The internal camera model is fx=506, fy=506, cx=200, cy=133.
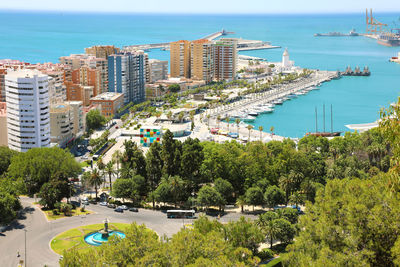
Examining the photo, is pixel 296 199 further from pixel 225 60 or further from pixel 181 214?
pixel 225 60

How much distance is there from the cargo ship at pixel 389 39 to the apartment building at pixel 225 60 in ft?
192

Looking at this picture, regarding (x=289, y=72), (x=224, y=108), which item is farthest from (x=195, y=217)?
(x=289, y=72)

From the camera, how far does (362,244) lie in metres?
13.0

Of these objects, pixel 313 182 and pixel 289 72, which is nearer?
pixel 313 182

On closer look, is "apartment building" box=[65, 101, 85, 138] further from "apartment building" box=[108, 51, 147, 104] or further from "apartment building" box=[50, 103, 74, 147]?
"apartment building" box=[108, 51, 147, 104]

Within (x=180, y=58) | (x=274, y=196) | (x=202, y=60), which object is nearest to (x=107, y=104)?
(x=202, y=60)

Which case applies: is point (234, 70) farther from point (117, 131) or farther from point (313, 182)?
point (313, 182)

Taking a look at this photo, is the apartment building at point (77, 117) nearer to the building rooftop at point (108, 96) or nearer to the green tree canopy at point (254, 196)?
the building rooftop at point (108, 96)

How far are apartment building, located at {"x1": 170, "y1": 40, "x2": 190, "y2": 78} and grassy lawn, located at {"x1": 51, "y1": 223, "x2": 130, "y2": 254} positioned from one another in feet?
144

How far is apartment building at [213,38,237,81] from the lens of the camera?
62594 millimetres

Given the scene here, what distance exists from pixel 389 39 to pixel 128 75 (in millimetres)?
77202

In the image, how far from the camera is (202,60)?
62625 mm

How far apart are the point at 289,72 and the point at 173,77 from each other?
17435 millimetres

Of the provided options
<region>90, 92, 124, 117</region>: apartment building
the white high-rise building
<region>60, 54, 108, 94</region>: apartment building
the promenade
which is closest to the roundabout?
the white high-rise building
